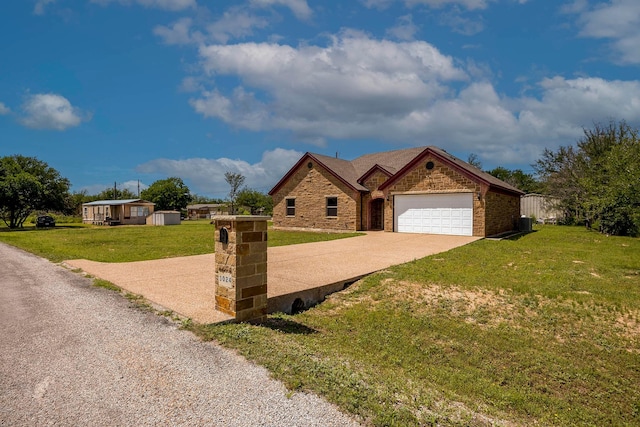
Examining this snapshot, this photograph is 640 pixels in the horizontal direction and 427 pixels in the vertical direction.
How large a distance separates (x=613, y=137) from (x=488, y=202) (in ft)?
50.5

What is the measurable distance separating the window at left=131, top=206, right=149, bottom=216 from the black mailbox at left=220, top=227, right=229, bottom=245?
39.3 m

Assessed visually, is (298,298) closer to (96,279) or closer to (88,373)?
(88,373)

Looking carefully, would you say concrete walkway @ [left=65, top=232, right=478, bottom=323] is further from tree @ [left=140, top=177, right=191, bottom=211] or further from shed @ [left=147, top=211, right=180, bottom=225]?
tree @ [left=140, top=177, right=191, bottom=211]

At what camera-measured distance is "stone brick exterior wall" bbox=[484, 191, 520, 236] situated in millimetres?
17891

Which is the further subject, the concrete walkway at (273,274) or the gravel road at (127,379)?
the concrete walkway at (273,274)

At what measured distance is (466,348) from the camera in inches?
197

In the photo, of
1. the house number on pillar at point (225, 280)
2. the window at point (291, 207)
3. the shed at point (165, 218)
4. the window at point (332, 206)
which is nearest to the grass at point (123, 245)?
the window at point (332, 206)

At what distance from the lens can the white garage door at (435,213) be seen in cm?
1784

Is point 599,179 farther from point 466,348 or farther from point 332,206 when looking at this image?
point 466,348

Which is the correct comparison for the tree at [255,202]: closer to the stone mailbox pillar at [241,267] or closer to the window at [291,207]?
the window at [291,207]

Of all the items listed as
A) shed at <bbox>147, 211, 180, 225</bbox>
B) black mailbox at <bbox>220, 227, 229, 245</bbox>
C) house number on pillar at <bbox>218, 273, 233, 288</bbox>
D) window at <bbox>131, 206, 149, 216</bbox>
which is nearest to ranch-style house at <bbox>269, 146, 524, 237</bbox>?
black mailbox at <bbox>220, 227, 229, 245</bbox>

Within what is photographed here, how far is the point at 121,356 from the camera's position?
3.73 meters

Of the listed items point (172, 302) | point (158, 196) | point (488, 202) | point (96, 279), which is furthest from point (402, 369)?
point (158, 196)

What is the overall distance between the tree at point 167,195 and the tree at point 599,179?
2128 inches
